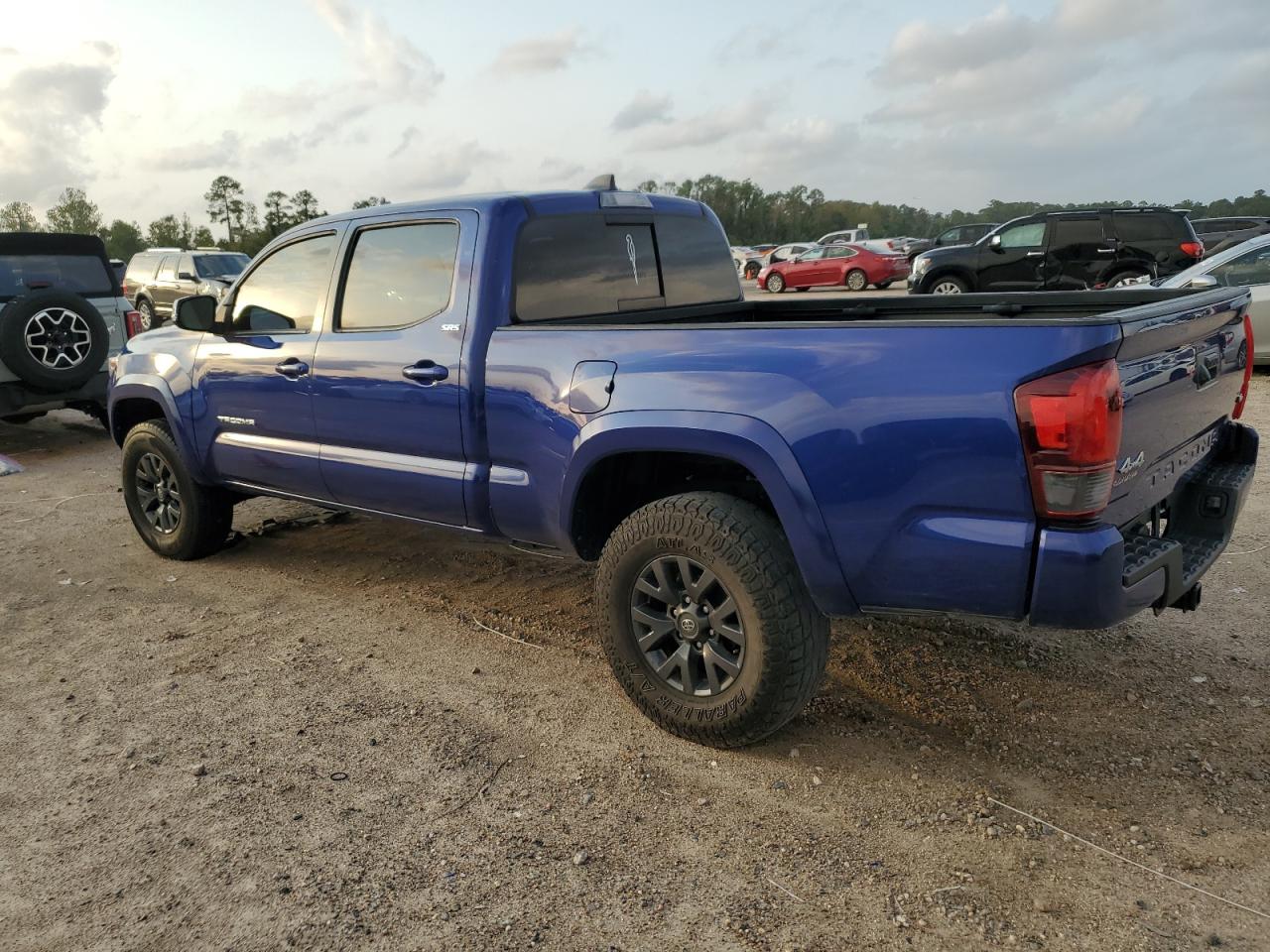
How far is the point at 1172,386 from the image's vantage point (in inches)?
107

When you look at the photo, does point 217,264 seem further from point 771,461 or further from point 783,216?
point 783,216

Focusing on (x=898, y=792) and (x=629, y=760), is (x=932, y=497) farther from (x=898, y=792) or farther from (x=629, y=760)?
(x=629, y=760)

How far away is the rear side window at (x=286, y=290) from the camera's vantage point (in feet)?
14.2

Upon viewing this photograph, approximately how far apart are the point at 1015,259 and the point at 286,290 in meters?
13.2

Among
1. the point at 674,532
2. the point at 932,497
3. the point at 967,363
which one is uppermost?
the point at 967,363

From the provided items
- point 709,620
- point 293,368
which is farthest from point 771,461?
point 293,368

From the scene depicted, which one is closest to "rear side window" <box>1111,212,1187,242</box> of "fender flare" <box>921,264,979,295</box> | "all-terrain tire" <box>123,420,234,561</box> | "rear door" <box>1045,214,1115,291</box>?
"rear door" <box>1045,214,1115,291</box>

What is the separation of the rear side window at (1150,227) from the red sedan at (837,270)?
10.7 metres

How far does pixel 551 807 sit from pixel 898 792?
1054 millimetres

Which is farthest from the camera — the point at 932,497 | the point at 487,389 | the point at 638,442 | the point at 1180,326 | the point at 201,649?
the point at 201,649

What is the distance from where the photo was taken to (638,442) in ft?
10.1

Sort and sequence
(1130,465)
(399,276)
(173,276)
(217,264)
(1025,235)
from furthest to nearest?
1. (217,264)
2. (173,276)
3. (1025,235)
4. (399,276)
5. (1130,465)

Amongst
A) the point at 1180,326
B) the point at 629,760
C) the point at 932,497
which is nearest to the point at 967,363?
the point at 932,497

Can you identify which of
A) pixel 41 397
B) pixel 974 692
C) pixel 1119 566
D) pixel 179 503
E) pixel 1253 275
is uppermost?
pixel 1253 275
